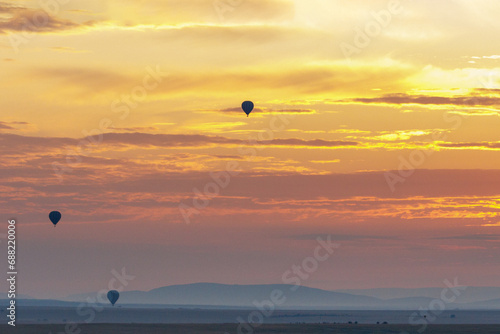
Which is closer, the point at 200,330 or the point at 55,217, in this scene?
the point at 200,330

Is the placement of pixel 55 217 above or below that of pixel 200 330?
above

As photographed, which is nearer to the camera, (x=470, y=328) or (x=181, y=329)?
(x=181, y=329)

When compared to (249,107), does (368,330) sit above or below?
below

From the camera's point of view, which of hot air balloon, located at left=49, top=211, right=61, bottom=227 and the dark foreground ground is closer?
the dark foreground ground

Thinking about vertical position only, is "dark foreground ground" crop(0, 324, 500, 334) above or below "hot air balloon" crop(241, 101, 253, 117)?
below

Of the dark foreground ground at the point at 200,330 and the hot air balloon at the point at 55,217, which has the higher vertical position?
the hot air balloon at the point at 55,217

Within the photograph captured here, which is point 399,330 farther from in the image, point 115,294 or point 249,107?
point 115,294

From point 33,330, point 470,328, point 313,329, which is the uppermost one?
point 470,328

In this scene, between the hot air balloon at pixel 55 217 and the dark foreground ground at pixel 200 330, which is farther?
the hot air balloon at pixel 55 217

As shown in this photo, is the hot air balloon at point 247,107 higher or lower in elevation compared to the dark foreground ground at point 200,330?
higher

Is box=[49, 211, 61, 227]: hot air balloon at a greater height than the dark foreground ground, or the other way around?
box=[49, 211, 61, 227]: hot air balloon

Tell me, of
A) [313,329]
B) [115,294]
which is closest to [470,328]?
[313,329]
